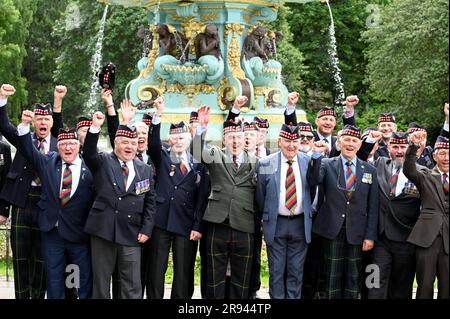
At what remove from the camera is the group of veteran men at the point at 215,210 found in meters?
9.36

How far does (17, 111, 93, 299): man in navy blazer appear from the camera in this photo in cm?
947

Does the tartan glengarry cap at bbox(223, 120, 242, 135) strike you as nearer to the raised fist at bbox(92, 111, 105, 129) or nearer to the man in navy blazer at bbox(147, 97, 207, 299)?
the man in navy blazer at bbox(147, 97, 207, 299)

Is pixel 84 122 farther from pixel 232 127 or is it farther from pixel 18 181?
pixel 232 127

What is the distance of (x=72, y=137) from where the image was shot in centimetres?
948

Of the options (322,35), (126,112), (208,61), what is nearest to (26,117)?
(126,112)

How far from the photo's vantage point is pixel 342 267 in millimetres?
9789

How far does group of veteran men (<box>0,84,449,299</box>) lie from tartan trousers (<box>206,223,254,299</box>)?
1cm

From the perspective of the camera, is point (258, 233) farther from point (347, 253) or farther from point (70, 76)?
point (70, 76)

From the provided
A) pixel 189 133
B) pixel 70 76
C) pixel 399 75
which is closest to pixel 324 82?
pixel 399 75

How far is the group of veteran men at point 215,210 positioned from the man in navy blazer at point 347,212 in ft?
0.04

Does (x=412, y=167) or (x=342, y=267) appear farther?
(x=342, y=267)

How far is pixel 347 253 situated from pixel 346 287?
35cm

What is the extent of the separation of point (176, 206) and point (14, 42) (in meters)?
37.4

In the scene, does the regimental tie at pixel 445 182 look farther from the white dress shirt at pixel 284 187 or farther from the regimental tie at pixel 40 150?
the regimental tie at pixel 40 150
